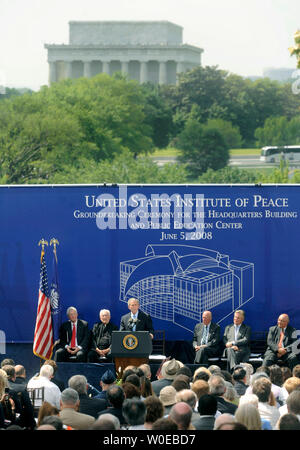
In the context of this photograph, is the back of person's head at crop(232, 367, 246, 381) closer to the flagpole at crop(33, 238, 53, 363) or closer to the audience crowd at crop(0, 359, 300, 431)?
the audience crowd at crop(0, 359, 300, 431)

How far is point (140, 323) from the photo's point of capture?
1321 centimetres

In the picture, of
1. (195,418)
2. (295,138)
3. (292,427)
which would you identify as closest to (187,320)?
(195,418)

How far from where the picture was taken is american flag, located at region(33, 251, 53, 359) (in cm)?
1316

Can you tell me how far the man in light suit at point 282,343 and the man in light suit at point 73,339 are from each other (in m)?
2.89

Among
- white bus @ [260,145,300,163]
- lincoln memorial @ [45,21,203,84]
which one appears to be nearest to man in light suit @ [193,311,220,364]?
white bus @ [260,145,300,163]

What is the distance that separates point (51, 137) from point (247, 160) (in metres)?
38.3

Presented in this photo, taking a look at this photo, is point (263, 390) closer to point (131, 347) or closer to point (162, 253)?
point (131, 347)

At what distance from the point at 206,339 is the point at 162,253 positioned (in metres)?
1.58

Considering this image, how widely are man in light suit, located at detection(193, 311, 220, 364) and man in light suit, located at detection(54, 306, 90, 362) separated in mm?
1776

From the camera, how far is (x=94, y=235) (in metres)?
13.6

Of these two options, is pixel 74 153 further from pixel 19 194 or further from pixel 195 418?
pixel 195 418

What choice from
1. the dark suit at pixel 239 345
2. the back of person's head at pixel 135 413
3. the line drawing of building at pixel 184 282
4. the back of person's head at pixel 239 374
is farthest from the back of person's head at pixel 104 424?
the line drawing of building at pixel 184 282

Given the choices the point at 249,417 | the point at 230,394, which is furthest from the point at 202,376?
the point at 249,417

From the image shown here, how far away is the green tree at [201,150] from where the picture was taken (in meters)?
80.4
